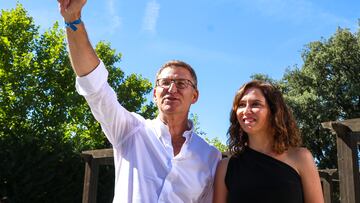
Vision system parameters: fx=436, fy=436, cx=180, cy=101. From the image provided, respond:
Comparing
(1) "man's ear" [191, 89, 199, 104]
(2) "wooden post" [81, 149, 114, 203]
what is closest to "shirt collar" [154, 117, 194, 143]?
(1) "man's ear" [191, 89, 199, 104]

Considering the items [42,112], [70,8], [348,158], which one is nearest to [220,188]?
[70,8]

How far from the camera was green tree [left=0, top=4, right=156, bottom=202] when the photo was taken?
1346 cm

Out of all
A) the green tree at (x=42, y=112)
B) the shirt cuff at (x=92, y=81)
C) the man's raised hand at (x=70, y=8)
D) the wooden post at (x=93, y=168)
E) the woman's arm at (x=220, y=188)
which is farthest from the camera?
the green tree at (x=42, y=112)

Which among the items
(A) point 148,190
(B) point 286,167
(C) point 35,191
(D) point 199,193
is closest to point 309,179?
(B) point 286,167

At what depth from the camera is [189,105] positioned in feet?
8.11

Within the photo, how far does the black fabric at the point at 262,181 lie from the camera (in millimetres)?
2350

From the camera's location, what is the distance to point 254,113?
2.51m

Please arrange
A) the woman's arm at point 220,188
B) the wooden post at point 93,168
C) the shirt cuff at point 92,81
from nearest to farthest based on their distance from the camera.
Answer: the shirt cuff at point 92,81
the woman's arm at point 220,188
the wooden post at point 93,168

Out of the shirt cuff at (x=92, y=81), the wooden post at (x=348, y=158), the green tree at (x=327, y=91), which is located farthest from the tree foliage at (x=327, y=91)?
the shirt cuff at (x=92, y=81)

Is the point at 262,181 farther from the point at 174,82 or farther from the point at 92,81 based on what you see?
the point at 92,81

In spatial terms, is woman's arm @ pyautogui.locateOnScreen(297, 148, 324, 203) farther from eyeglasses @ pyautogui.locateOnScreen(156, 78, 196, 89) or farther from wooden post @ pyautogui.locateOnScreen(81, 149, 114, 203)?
wooden post @ pyautogui.locateOnScreen(81, 149, 114, 203)

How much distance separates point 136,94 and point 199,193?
20380 millimetres

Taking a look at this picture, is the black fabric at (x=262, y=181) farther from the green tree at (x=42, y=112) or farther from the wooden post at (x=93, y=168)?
the green tree at (x=42, y=112)

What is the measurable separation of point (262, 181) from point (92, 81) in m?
1.11
